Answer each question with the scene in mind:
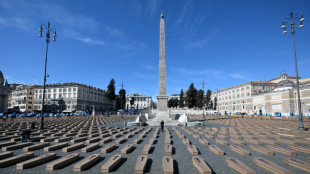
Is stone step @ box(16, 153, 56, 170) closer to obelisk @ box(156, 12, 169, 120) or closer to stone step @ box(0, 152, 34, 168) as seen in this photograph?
stone step @ box(0, 152, 34, 168)

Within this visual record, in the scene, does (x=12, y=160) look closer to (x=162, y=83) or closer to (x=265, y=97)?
(x=162, y=83)

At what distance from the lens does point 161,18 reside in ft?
90.7

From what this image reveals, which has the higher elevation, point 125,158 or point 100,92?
point 100,92

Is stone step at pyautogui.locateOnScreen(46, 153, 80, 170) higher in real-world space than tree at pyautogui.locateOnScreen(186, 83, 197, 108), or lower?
lower

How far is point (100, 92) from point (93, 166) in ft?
274

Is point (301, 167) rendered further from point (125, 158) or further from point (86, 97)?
point (86, 97)

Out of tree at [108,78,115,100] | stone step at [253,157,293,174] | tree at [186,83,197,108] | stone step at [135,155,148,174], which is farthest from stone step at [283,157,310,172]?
tree at [108,78,115,100]

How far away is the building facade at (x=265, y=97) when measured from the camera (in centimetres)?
4743

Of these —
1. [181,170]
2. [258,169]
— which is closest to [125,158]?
[181,170]

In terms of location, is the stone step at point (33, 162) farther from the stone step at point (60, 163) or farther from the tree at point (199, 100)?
the tree at point (199, 100)

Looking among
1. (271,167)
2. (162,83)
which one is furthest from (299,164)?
(162,83)

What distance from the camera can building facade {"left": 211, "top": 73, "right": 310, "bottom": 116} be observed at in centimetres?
4743

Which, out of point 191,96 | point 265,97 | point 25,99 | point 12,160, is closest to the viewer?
point 12,160

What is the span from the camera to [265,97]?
57.4 meters
